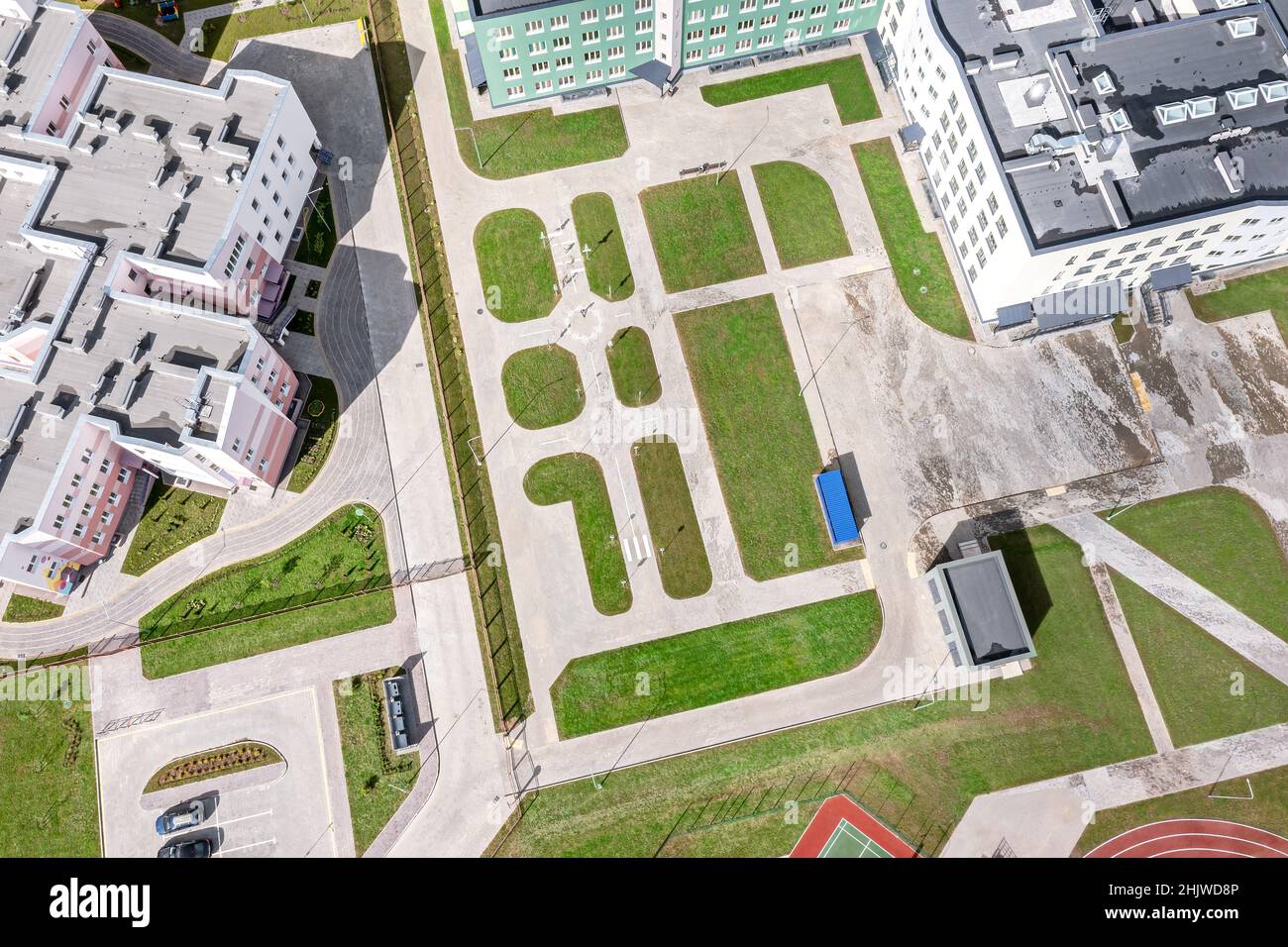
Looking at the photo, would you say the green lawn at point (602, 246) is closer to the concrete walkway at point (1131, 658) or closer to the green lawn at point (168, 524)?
the green lawn at point (168, 524)

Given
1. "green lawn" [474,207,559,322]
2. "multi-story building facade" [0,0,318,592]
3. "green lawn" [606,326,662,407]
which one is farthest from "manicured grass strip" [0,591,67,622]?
"green lawn" [606,326,662,407]

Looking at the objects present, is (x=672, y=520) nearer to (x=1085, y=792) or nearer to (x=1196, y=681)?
(x=1085, y=792)

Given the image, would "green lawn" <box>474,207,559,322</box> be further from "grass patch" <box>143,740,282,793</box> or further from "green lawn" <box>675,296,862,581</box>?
"grass patch" <box>143,740,282,793</box>

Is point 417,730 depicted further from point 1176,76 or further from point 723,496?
point 1176,76

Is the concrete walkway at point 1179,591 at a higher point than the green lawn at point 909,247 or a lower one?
lower

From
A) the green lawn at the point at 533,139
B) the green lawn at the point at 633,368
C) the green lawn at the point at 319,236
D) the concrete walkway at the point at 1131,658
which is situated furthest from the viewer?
the green lawn at the point at 533,139

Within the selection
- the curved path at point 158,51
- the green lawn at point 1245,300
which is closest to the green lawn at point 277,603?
the curved path at point 158,51

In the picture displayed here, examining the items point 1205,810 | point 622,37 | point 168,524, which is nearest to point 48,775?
point 168,524
